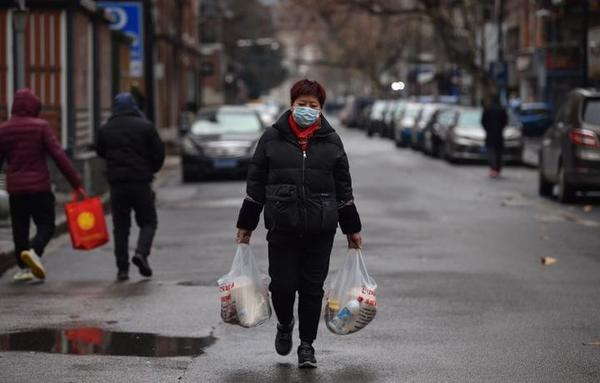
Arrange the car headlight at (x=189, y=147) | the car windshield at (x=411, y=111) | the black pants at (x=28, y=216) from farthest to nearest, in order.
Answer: the car windshield at (x=411, y=111)
the car headlight at (x=189, y=147)
the black pants at (x=28, y=216)

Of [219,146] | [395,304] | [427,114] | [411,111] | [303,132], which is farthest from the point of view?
[411,111]

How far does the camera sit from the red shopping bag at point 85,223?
13.2 meters

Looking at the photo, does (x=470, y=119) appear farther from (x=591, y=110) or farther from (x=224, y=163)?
(x=591, y=110)

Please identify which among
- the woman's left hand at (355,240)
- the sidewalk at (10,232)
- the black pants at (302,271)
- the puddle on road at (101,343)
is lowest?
the sidewalk at (10,232)

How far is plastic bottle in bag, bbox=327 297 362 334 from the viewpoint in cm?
846

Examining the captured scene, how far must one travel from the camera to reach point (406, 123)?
49.9m

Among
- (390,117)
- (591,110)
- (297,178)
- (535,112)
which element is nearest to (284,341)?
(297,178)

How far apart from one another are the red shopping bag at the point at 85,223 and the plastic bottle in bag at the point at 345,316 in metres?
5.11

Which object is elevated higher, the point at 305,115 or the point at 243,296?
the point at 305,115

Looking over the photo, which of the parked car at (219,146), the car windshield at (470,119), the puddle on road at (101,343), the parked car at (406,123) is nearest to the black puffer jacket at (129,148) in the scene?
the puddle on road at (101,343)

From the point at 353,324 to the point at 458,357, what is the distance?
0.70m

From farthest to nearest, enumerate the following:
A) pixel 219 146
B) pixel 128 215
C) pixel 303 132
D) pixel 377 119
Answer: pixel 377 119 → pixel 219 146 → pixel 128 215 → pixel 303 132

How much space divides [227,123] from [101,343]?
22402 mm

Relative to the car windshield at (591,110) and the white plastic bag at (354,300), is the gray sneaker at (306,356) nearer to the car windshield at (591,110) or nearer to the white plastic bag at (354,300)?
the white plastic bag at (354,300)
